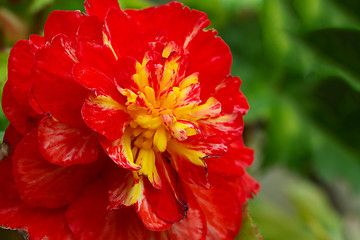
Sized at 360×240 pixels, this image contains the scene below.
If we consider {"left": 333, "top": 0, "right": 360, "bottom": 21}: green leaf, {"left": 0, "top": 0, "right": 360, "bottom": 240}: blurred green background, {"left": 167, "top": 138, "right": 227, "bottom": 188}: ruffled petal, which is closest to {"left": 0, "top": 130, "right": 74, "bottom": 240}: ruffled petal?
{"left": 167, "top": 138, "right": 227, "bottom": 188}: ruffled petal

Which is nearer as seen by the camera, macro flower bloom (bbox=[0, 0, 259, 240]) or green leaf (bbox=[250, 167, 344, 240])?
macro flower bloom (bbox=[0, 0, 259, 240])

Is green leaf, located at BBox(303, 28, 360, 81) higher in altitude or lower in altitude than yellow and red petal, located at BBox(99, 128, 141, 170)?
lower

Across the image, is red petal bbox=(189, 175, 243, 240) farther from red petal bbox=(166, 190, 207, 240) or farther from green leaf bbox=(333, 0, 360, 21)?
green leaf bbox=(333, 0, 360, 21)

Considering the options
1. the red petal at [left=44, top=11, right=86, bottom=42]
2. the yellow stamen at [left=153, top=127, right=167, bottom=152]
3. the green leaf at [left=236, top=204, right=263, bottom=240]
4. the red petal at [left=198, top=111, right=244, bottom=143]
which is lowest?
the green leaf at [left=236, top=204, right=263, bottom=240]

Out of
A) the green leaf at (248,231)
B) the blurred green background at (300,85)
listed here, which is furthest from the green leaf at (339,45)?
the green leaf at (248,231)

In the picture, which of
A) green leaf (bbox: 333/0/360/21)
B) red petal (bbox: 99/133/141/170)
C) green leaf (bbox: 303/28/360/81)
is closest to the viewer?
red petal (bbox: 99/133/141/170)

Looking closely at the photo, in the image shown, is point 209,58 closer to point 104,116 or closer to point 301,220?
point 104,116

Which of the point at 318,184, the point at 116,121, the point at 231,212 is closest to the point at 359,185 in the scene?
→ the point at 318,184

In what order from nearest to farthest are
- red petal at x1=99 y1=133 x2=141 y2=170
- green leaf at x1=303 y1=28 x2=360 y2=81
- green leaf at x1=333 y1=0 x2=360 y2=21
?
red petal at x1=99 y1=133 x2=141 y2=170, green leaf at x1=303 y1=28 x2=360 y2=81, green leaf at x1=333 y1=0 x2=360 y2=21
